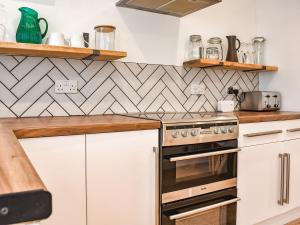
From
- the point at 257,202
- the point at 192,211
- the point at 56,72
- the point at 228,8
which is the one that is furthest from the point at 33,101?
the point at 228,8

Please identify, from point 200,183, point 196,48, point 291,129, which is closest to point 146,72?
point 196,48

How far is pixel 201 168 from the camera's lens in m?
1.92

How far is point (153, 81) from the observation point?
245cm

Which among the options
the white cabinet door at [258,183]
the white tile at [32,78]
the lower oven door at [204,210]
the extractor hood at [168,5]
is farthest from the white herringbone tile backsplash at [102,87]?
the lower oven door at [204,210]

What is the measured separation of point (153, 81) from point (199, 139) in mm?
809

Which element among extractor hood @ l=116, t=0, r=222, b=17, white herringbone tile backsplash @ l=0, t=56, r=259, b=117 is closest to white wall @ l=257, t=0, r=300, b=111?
white herringbone tile backsplash @ l=0, t=56, r=259, b=117

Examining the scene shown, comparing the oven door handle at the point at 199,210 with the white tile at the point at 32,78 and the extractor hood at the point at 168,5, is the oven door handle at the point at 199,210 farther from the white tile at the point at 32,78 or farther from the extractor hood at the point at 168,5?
the extractor hood at the point at 168,5

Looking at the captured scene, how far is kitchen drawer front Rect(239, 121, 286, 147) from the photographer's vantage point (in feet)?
6.96

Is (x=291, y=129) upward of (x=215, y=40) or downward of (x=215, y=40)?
downward

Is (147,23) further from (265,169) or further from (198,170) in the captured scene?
(265,169)

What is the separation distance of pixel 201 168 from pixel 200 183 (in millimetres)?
100

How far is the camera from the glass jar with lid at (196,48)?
8.46 feet

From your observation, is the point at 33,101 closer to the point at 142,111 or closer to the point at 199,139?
the point at 142,111

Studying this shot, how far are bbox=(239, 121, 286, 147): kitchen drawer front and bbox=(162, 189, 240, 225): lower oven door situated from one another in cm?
40
